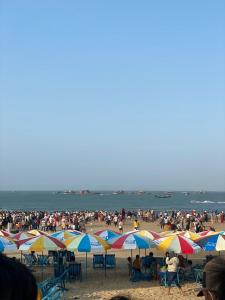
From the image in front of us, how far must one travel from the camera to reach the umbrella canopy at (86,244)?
1370 centimetres

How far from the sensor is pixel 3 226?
34562 millimetres

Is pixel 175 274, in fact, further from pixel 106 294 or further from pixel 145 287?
pixel 106 294

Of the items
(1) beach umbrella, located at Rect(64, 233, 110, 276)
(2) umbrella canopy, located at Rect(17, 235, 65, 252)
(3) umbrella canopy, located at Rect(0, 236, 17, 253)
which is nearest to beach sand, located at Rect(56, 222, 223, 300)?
(1) beach umbrella, located at Rect(64, 233, 110, 276)

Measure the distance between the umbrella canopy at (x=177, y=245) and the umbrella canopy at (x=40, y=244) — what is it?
293 centimetres

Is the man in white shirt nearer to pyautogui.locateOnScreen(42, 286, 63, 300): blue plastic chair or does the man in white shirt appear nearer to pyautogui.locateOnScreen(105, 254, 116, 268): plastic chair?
pyautogui.locateOnScreen(105, 254, 116, 268): plastic chair

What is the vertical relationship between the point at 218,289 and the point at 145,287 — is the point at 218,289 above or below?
above

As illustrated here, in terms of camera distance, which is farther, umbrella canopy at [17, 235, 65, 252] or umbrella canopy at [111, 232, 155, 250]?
umbrella canopy at [111, 232, 155, 250]

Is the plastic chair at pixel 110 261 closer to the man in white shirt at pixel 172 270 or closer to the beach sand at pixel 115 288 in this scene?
the beach sand at pixel 115 288

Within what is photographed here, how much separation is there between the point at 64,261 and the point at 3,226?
2036cm

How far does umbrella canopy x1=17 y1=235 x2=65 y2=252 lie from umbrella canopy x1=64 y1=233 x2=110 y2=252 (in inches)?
11.7

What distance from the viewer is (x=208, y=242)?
1447 centimetres

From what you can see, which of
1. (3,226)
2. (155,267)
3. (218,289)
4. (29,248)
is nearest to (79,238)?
(29,248)

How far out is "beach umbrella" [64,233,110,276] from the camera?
44.9 ft

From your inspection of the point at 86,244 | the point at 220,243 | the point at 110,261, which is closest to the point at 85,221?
the point at 110,261
